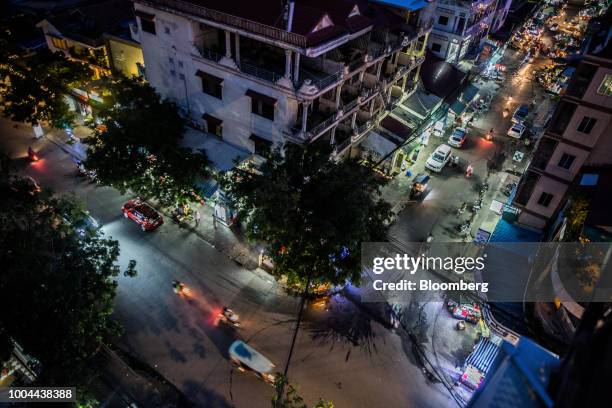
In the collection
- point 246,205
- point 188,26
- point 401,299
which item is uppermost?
point 188,26

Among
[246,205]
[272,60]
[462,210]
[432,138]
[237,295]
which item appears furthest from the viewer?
[432,138]

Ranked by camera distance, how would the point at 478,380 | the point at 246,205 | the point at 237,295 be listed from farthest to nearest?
the point at 237,295
the point at 246,205
the point at 478,380

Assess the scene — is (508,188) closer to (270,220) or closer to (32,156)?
(270,220)

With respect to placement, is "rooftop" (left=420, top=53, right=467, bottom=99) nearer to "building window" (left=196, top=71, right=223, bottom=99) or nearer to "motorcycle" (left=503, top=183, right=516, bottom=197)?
"motorcycle" (left=503, top=183, right=516, bottom=197)

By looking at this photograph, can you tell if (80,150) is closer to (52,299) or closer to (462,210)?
(52,299)

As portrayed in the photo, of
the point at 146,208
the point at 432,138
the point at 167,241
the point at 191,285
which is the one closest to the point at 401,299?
the point at 191,285

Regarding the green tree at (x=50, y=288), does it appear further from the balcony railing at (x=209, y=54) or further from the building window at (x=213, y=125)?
the balcony railing at (x=209, y=54)

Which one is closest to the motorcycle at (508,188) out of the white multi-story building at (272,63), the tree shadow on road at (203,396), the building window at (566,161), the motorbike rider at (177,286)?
the building window at (566,161)

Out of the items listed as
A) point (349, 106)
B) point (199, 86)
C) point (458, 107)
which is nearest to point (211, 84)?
point (199, 86)
